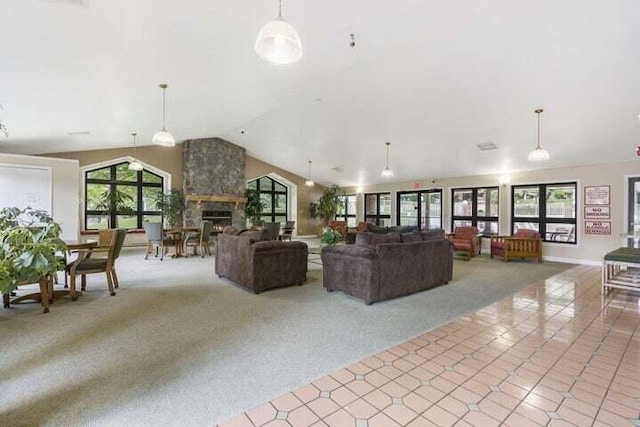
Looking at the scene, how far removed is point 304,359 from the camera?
2.52 m

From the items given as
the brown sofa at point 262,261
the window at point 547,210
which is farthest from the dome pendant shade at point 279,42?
the window at point 547,210

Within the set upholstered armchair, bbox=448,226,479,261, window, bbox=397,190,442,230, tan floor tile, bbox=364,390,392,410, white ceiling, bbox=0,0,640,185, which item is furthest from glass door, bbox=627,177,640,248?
tan floor tile, bbox=364,390,392,410

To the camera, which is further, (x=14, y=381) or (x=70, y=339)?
(x=70, y=339)

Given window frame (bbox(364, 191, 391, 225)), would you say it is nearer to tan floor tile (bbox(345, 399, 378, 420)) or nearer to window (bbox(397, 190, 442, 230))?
window (bbox(397, 190, 442, 230))

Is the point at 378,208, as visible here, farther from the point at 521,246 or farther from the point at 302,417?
the point at 302,417

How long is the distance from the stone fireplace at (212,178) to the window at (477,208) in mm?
7000

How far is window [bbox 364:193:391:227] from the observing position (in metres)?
11.5

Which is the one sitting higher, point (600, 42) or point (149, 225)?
point (600, 42)

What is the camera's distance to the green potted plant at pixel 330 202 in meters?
12.4

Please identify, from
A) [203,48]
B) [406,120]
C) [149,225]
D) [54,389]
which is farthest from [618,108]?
[149,225]

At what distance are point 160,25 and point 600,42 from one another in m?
4.78

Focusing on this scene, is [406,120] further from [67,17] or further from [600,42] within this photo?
[67,17]

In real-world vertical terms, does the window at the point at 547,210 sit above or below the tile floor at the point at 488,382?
above

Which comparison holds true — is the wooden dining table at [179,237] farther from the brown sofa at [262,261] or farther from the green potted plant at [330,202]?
the green potted plant at [330,202]
